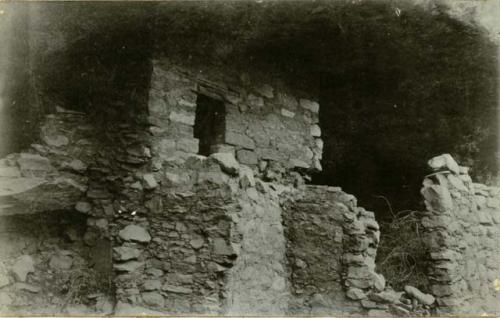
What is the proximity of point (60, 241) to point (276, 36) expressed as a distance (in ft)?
9.73

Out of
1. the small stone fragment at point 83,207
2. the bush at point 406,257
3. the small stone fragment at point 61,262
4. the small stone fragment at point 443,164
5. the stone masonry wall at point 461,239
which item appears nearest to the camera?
the small stone fragment at point 61,262

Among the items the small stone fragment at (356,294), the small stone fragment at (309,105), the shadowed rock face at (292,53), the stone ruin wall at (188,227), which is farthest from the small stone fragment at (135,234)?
the small stone fragment at (309,105)

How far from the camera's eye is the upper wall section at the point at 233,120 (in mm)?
4851

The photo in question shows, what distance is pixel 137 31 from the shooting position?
467cm

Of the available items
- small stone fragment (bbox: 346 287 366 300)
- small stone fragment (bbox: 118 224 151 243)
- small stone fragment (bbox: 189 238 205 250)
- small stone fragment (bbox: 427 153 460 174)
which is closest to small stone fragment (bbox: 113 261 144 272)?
small stone fragment (bbox: 118 224 151 243)

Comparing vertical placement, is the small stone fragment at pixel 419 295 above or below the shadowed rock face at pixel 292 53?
below

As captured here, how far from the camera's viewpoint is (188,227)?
4266mm

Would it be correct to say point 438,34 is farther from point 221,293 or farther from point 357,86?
point 221,293

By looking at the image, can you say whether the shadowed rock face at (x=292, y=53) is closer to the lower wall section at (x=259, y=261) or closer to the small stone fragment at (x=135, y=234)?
the small stone fragment at (x=135, y=234)

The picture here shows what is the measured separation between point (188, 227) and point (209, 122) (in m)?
1.66

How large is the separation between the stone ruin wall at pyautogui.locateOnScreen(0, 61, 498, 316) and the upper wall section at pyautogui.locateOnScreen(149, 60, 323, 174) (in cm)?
2

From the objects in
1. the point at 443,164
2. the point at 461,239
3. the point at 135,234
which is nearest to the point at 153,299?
the point at 135,234

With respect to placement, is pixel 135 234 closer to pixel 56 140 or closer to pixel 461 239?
pixel 56 140

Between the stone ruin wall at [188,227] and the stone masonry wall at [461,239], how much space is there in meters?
0.02
